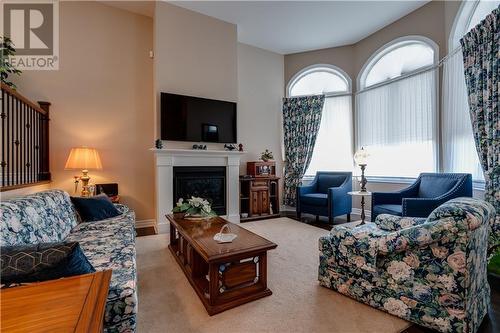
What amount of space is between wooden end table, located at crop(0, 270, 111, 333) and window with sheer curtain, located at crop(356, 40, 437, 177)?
4.50 meters

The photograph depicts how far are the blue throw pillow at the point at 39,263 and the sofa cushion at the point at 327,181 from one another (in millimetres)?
4316

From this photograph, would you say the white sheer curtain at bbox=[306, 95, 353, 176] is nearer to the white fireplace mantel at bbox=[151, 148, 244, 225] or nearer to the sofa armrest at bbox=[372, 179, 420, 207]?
the sofa armrest at bbox=[372, 179, 420, 207]

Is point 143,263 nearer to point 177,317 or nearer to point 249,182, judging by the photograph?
point 177,317

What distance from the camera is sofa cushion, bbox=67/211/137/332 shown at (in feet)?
3.96

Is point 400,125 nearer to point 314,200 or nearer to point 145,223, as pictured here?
point 314,200

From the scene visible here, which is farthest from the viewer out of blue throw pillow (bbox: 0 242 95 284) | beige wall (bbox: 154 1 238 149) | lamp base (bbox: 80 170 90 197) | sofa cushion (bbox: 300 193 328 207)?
sofa cushion (bbox: 300 193 328 207)

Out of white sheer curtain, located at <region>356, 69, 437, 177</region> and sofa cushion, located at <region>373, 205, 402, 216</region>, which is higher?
white sheer curtain, located at <region>356, 69, 437, 177</region>

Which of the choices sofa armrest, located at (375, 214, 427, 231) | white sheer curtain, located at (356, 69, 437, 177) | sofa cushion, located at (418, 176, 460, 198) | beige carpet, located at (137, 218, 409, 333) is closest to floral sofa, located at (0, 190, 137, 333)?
beige carpet, located at (137, 218, 409, 333)

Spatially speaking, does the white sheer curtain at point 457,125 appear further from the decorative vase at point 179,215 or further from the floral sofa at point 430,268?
the decorative vase at point 179,215

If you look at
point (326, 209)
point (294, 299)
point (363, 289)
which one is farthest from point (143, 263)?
point (326, 209)

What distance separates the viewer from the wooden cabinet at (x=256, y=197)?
4.65m

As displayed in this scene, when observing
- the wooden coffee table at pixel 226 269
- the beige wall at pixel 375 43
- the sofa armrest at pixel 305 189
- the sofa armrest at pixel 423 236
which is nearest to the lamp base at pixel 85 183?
the wooden coffee table at pixel 226 269

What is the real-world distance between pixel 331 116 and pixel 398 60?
155cm

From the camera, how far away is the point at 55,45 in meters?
3.63
